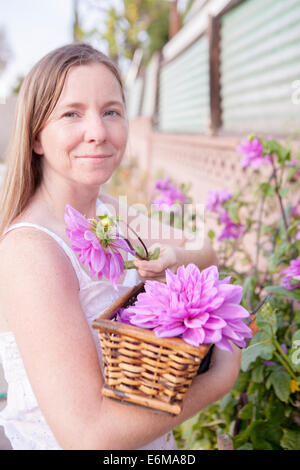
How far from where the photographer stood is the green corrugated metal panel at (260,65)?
2457 mm

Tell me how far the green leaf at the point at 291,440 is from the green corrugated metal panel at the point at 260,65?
57.2 inches

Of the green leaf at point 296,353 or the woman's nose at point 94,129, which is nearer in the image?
the woman's nose at point 94,129

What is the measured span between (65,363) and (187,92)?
528cm

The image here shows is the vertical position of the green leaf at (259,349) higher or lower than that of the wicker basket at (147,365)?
lower

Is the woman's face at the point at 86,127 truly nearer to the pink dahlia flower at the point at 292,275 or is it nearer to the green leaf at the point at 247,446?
the pink dahlia flower at the point at 292,275

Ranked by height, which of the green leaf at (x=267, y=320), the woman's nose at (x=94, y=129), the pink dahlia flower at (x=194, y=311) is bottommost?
the green leaf at (x=267, y=320)

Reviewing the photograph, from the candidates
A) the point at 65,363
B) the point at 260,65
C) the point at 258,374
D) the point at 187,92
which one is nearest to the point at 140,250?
the point at 65,363

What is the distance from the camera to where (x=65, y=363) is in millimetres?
715

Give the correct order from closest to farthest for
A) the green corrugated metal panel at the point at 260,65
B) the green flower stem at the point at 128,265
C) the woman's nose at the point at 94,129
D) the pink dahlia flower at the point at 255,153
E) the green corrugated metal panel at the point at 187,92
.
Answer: the green flower stem at the point at 128,265 → the woman's nose at the point at 94,129 → the pink dahlia flower at the point at 255,153 → the green corrugated metal panel at the point at 260,65 → the green corrugated metal panel at the point at 187,92

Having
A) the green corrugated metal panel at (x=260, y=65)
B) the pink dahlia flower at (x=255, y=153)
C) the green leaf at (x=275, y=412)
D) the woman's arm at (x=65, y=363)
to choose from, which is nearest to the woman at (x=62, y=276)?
the woman's arm at (x=65, y=363)

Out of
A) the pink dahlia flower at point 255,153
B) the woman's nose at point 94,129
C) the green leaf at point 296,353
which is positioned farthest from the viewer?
the pink dahlia flower at point 255,153

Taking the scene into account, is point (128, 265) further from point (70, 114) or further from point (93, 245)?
point (70, 114)
